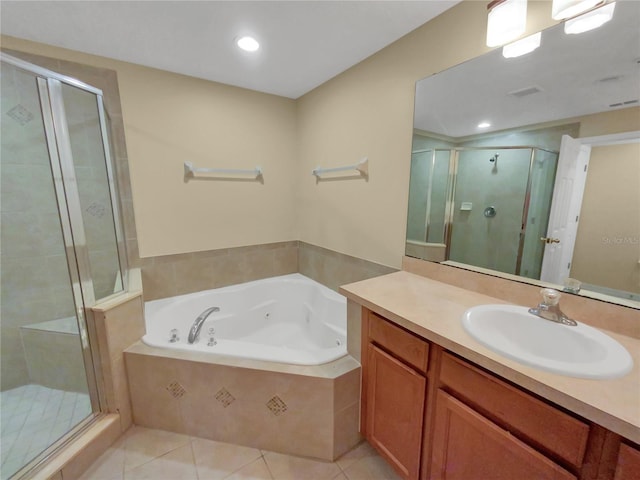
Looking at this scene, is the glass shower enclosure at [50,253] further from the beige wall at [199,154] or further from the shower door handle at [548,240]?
the shower door handle at [548,240]

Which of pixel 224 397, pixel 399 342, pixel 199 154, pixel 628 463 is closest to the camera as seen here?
pixel 628 463

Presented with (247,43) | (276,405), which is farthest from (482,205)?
(247,43)

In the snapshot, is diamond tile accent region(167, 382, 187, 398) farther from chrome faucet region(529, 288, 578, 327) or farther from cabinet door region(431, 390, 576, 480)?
chrome faucet region(529, 288, 578, 327)

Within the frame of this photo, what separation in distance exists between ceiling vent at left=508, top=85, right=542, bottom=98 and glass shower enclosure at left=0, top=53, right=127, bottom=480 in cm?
221

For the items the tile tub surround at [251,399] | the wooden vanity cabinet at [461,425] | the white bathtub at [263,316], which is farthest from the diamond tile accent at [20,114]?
the wooden vanity cabinet at [461,425]

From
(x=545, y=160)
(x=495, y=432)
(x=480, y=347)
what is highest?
(x=545, y=160)

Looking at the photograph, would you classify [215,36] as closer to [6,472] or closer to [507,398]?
[507,398]

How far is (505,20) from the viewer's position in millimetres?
1120

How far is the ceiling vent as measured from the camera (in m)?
1.14

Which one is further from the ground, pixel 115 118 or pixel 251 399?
pixel 115 118

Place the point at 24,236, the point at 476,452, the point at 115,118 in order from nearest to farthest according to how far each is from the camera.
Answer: the point at 476,452 → the point at 24,236 → the point at 115,118

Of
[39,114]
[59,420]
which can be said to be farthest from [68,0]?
[59,420]

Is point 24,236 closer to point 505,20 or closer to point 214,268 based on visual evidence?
point 214,268

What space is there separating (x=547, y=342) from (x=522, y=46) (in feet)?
4.02
